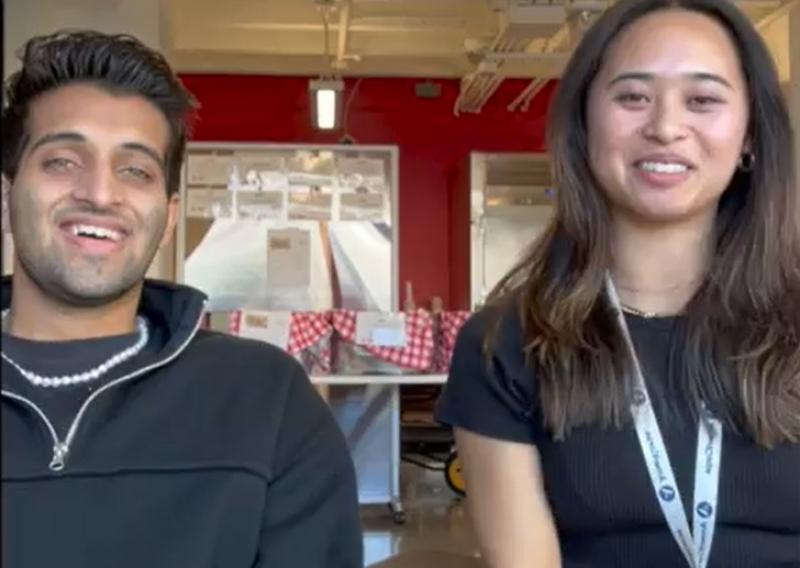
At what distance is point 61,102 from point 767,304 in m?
0.96

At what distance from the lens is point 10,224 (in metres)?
1.23

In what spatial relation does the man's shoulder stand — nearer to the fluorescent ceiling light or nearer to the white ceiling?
the white ceiling

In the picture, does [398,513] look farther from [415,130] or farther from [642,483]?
[642,483]

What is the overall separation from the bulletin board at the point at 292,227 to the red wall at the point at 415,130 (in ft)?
1.81

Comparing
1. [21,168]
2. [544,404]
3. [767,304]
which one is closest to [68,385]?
[21,168]

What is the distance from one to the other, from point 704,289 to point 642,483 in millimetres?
294

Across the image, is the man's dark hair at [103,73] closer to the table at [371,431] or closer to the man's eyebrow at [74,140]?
Answer: the man's eyebrow at [74,140]

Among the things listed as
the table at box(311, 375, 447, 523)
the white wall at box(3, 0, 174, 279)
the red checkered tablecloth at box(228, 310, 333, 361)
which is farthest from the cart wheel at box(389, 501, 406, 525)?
the white wall at box(3, 0, 174, 279)

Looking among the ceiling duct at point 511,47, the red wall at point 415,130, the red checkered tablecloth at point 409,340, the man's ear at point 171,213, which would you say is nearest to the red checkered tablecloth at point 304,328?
the red checkered tablecloth at point 409,340

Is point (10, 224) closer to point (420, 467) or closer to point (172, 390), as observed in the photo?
point (172, 390)

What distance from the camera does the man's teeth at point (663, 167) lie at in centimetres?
123

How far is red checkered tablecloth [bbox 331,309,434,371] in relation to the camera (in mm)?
5477

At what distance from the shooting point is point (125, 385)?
126 centimetres

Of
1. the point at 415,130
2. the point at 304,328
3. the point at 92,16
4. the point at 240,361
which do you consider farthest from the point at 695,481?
the point at 415,130
